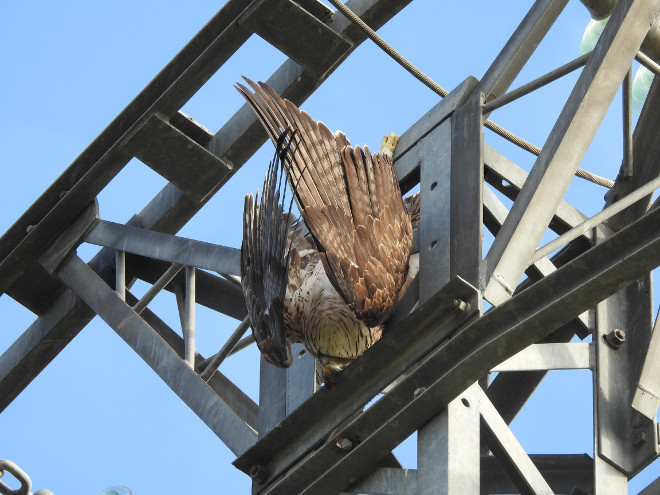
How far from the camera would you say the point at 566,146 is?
12.9 feet

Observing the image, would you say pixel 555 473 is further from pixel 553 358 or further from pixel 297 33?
pixel 297 33

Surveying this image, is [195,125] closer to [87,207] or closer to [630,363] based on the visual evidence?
[87,207]

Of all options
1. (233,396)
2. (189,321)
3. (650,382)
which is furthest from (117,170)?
(650,382)

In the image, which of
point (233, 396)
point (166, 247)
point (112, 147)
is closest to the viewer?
point (166, 247)

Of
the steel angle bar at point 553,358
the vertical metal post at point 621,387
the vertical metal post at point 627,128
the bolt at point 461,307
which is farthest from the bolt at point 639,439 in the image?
the vertical metal post at point 627,128

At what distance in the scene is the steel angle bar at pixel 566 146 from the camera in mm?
3861

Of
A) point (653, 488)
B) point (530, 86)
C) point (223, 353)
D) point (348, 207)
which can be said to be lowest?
point (653, 488)

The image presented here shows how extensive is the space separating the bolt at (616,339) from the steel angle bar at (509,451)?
67 cm

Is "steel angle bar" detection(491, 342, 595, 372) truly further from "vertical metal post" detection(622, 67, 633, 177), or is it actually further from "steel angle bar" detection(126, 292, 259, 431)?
"steel angle bar" detection(126, 292, 259, 431)

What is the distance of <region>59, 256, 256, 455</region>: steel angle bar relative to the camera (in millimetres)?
4512

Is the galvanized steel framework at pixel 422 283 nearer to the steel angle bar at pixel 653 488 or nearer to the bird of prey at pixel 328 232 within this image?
the bird of prey at pixel 328 232

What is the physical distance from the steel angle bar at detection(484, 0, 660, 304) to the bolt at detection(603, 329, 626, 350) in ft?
2.03

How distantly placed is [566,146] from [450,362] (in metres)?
0.78

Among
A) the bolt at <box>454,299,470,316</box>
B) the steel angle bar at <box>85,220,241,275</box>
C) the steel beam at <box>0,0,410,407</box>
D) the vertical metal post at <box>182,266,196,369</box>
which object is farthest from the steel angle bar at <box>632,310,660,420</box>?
the steel beam at <box>0,0,410,407</box>
